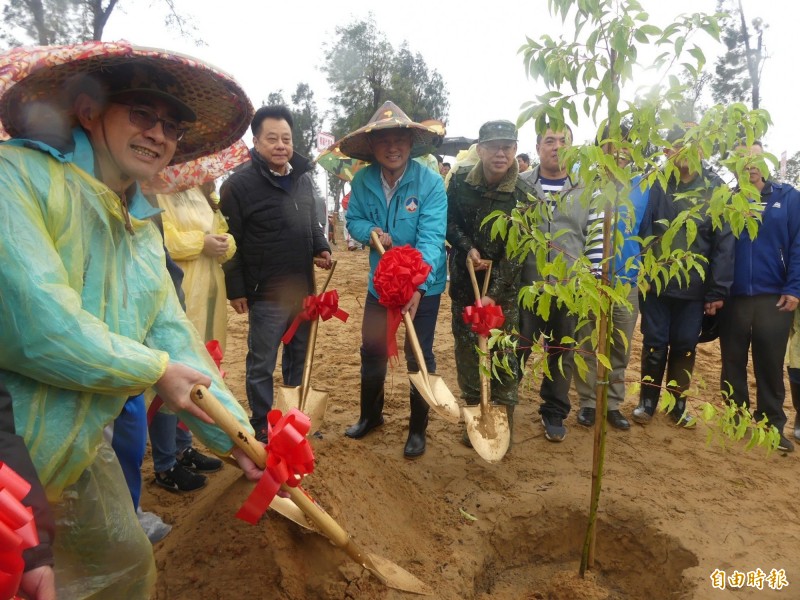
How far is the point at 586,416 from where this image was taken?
4.49m

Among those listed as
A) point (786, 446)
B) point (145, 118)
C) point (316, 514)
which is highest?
point (145, 118)

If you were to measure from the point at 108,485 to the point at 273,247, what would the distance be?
2.11 m

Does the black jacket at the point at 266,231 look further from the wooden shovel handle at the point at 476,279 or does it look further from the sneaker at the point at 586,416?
the sneaker at the point at 586,416

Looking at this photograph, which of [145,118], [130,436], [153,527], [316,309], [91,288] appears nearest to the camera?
[91,288]

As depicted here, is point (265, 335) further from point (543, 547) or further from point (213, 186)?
point (543, 547)

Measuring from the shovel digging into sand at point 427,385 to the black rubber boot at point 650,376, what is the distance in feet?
6.30

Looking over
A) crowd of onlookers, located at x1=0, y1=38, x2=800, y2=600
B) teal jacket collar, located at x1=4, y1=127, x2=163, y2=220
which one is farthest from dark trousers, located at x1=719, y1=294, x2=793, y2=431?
teal jacket collar, located at x1=4, y1=127, x2=163, y2=220

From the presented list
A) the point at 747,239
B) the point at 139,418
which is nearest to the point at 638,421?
the point at 747,239

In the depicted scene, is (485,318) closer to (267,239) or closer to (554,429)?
(554,429)

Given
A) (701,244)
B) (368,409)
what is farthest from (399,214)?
(701,244)

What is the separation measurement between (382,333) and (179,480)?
158 centimetres

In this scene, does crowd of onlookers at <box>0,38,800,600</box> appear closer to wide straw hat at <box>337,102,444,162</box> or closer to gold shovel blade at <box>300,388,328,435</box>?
wide straw hat at <box>337,102,444,162</box>

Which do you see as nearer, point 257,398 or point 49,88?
point 49,88

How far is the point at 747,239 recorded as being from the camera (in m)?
4.05
